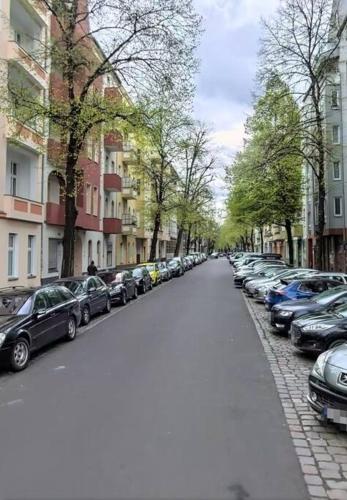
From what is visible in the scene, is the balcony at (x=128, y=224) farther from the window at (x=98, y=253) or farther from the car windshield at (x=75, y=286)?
the car windshield at (x=75, y=286)

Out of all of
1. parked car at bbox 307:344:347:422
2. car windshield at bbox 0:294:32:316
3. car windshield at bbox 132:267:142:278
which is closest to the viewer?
parked car at bbox 307:344:347:422

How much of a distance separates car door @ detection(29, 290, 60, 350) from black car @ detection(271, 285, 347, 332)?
5.35m

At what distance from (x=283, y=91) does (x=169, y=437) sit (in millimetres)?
23512

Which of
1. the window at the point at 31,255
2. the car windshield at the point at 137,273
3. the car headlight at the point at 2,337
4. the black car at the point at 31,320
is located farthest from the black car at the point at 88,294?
the car windshield at the point at 137,273

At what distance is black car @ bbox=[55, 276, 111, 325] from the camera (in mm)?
15070

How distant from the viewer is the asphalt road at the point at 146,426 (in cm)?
425

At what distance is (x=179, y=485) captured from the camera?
4.21 m

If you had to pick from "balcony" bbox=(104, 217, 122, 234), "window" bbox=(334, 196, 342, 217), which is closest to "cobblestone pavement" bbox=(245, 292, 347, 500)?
"balcony" bbox=(104, 217, 122, 234)

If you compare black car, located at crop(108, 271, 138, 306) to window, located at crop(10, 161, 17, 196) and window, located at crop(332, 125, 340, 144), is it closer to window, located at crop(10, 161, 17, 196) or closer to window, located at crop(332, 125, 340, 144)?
window, located at crop(10, 161, 17, 196)

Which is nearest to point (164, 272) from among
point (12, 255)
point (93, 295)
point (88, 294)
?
point (12, 255)

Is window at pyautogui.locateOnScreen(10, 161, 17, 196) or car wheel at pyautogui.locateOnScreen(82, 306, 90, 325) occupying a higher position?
window at pyautogui.locateOnScreen(10, 161, 17, 196)

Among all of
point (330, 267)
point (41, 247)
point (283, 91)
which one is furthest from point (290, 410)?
point (330, 267)

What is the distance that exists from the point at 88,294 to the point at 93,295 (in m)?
0.46

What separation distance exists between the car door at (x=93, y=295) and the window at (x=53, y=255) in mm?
10581
